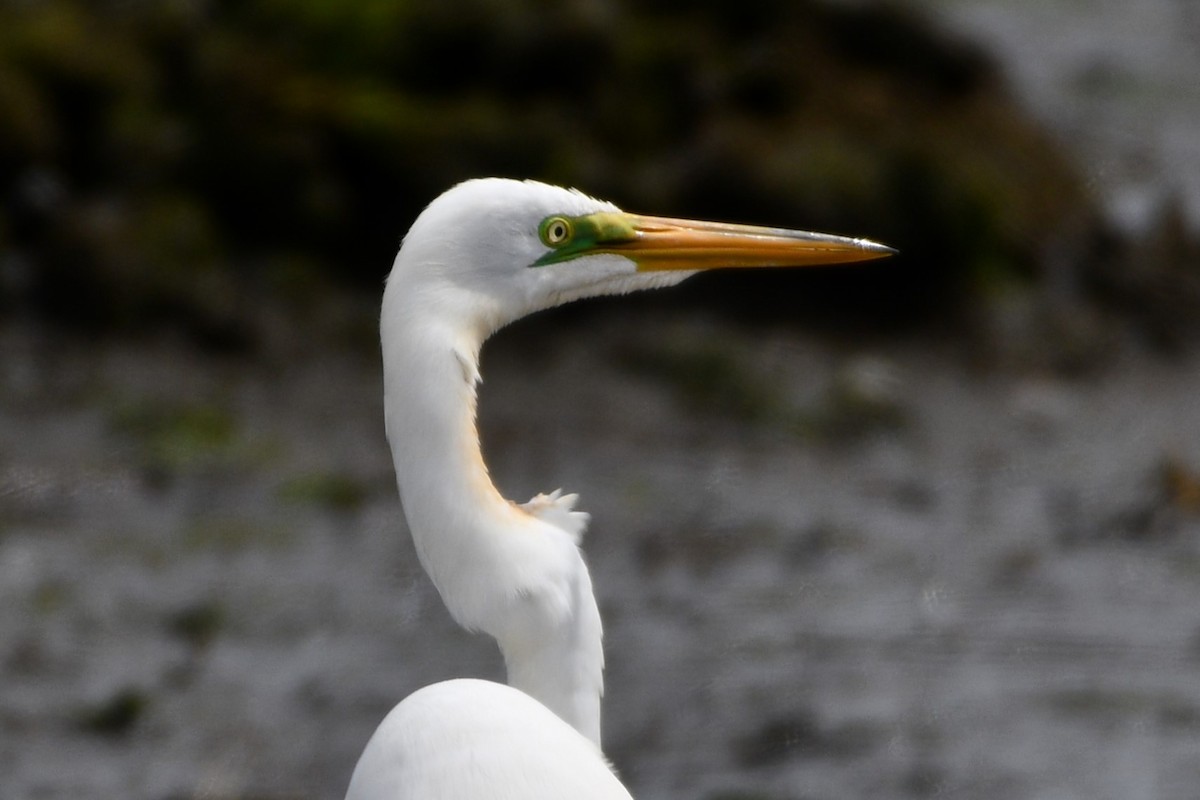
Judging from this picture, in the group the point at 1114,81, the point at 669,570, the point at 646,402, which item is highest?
the point at 1114,81

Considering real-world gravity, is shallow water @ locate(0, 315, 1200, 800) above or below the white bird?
above

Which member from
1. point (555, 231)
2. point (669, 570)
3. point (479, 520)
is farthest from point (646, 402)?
point (479, 520)

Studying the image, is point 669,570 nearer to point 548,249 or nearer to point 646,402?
point 646,402

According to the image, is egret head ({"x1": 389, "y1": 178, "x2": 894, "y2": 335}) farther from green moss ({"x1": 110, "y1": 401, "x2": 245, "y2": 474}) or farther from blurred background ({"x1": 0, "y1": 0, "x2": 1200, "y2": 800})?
green moss ({"x1": 110, "y1": 401, "x2": 245, "y2": 474})

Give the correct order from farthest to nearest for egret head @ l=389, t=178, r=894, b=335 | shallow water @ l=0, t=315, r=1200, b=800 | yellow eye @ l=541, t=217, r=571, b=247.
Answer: shallow water @ l=0, t=315, r=1200, b=800, yellow eye @ l=541, t=217, r=571, b=247, egret head @ l=389, t=178, r=894, b=335

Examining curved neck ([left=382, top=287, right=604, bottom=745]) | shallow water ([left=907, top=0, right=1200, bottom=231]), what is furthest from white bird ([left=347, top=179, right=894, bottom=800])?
shallow water ([left=907, top=0, right=1200, bottom=231])

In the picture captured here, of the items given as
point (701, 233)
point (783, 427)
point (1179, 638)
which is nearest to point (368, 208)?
point (783, 427)

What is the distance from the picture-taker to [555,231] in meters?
2.91

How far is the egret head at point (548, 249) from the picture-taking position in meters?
2.76

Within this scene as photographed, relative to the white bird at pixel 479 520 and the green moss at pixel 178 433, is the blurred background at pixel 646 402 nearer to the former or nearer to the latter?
the green moss at pixel 178 433

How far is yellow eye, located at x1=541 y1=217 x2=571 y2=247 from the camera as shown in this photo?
2.89m

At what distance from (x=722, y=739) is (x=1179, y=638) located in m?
1.75

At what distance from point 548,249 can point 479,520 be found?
491 millimetres

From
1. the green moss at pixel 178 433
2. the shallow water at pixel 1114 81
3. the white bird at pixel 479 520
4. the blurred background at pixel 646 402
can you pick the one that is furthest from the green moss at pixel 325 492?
the shallow water at pixel 1114 81
